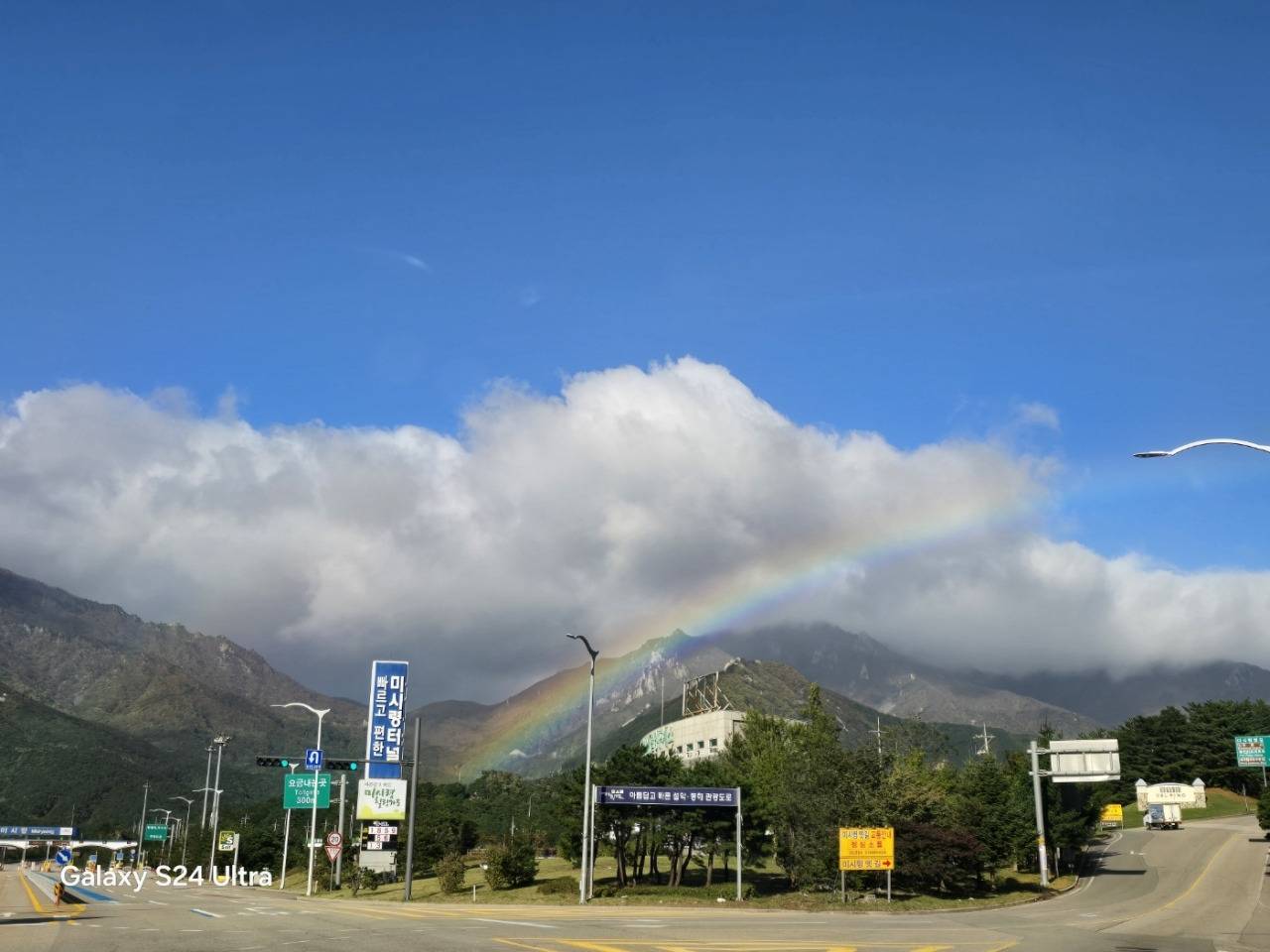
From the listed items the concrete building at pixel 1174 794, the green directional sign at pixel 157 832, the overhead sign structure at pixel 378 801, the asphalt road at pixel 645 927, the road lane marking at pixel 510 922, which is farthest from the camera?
the green directional sign at pixel 157 832

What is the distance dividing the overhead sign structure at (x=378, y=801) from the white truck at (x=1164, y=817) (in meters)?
85.2

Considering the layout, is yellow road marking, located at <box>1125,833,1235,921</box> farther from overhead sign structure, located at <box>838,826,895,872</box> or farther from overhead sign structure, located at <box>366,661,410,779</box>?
overhead sign structure, located at <box>366,661,410,779</box>

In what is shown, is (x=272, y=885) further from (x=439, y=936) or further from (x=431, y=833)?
(x=439, y=936)

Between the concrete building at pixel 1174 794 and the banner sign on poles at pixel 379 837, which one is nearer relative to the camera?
the banner sign on poles at pixel 379 837

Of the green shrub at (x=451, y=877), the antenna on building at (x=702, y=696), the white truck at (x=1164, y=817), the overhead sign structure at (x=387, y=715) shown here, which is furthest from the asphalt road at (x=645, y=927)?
the antenna on building at (x=702, y=696)

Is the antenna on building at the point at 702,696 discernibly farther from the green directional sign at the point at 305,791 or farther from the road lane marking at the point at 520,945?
the road lane marking at the point at 520,945

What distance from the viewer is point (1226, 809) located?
14725 centimetres

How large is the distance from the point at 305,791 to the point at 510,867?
2443cm

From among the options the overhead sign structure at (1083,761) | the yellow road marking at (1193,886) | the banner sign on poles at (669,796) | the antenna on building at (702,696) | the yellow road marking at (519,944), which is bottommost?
the yellow road marking at (1193,886)

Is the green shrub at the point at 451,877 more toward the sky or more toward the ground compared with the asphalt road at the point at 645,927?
more toward the ground

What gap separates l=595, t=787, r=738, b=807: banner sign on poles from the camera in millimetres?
55219

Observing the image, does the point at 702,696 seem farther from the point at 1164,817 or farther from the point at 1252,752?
the point at 1252,752

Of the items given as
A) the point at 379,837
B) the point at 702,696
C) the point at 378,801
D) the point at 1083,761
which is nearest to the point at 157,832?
the point at 702,696

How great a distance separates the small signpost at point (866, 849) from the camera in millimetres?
49094
